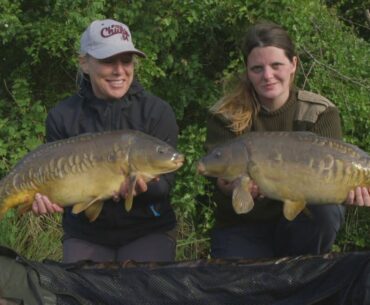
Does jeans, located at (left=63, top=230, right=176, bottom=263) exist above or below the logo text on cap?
below

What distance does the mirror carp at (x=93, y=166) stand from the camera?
208 cm

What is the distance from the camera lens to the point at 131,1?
12.1 ft

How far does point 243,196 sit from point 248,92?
48 centimetres

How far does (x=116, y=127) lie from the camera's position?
2.38 meters

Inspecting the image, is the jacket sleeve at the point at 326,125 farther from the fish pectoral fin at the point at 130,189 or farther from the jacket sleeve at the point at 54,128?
the jacket sleeve at the point at 54,128

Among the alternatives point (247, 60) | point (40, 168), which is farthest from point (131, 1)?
point (40, 168)

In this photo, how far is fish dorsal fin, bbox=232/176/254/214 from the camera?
6.77 ft

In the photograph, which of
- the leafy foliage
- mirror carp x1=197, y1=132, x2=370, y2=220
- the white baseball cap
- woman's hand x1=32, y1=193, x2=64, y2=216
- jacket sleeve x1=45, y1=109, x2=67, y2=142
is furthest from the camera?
the leafy foliage

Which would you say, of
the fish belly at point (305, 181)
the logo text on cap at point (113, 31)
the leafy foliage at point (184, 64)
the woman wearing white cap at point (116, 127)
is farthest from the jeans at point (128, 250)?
the leafy foliage at point (184, 64)

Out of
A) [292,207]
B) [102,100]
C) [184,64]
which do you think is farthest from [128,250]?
[184,64]

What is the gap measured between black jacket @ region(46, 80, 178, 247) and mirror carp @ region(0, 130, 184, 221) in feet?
0.78

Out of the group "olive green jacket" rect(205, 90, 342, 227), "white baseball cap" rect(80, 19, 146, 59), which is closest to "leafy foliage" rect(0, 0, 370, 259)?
"olive green jacket" rect(205, 90, 342, 227)

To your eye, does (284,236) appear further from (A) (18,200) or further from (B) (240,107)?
(A) (18,200)

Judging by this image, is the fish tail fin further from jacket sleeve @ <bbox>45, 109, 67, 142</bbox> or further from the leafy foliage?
the leafy foliage
